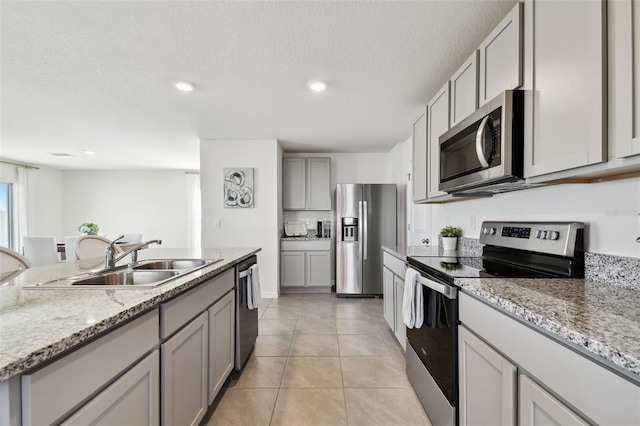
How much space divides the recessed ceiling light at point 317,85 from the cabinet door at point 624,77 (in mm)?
1812

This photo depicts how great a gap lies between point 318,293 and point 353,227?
122 cm

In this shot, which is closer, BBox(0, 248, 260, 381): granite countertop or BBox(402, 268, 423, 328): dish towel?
BBox(0, 248, 260, 381): granite countertop

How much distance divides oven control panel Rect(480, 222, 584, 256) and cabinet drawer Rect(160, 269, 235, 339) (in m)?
1.72

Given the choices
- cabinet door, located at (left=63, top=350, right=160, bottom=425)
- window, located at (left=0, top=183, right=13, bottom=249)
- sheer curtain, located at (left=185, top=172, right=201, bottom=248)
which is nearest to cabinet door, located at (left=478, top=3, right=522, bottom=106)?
cabinet door, located at (left=63, top=350, right=160, bottom=425)

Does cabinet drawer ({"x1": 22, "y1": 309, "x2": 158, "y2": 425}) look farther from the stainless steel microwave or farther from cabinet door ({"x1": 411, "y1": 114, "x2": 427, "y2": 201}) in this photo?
cabinet door ({"x1": 411, "y1": 114, "x2": 427, "y2": 201})

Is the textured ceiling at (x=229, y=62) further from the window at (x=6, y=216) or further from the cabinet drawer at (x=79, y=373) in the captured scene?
the window at (x=6, y=216)

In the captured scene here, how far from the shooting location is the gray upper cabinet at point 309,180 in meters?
4.82

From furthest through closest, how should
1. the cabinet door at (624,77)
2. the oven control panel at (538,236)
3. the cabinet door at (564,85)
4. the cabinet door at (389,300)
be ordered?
the cabinet door at (389,300)
the oven control panel at (538,236)
the cabinet door at (564,85)
the cabinet door at (624,77)

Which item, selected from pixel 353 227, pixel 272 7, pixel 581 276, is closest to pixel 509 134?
pixel 581 276

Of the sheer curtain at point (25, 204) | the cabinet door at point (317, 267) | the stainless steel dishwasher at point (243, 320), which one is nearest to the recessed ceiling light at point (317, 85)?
the stainless steel dishwasher at point (243, 320)

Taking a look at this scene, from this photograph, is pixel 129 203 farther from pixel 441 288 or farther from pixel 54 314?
pixel 441 288

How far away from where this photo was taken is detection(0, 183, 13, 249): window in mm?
5668

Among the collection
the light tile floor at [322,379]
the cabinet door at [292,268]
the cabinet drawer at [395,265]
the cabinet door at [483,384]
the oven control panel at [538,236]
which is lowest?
the light tile floor at [322,379]

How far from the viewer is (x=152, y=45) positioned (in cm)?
190
